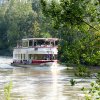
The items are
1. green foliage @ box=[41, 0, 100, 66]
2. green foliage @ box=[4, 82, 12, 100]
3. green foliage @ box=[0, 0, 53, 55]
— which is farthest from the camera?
green foliage @ box=[0, 0, 53, 55]

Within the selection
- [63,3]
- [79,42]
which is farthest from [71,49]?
[63,3]

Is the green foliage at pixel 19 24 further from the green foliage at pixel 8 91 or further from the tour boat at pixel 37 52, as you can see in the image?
the green foliage at pixel 8 91

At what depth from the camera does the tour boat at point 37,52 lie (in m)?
60.4

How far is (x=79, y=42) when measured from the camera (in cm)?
861

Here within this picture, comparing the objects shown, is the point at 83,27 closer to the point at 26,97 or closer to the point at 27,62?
the point at 26,97

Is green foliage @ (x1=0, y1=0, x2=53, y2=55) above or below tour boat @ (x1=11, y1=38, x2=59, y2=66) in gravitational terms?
above

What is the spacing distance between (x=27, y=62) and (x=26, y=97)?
1483 inches

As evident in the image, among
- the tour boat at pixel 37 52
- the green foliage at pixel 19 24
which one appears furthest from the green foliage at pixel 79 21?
the green foliage at pixel 19 24

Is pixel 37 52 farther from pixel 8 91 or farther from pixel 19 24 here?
pixel 19 24

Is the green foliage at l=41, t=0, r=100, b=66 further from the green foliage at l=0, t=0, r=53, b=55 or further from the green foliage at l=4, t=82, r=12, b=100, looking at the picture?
the green foliage at l=0, t=0, r=53, b=55

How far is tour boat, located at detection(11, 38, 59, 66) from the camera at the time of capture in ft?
198

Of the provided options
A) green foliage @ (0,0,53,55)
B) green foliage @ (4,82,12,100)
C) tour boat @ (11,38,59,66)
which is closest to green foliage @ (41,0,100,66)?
green foliage @ (4,82,12,100)

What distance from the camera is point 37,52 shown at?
201 ft

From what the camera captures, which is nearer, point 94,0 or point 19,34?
point 94,0
